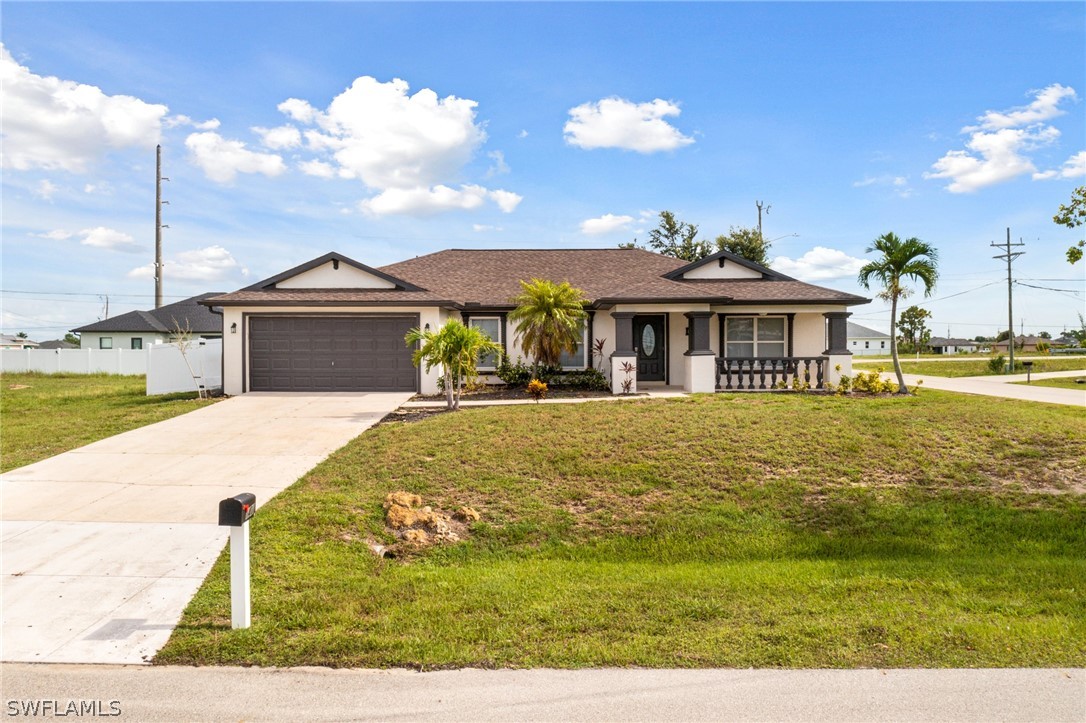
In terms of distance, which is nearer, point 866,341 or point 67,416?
point 67,416

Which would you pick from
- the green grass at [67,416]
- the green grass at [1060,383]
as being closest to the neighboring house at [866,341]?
the green grass at [1060,383]

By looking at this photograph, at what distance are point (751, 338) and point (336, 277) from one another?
507 inches

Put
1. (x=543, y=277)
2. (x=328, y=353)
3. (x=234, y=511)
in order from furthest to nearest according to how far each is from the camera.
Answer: (x=543, y=277) → (x=328, y=353) → (x=234, y=511)

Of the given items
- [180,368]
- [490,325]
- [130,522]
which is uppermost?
[490,325]

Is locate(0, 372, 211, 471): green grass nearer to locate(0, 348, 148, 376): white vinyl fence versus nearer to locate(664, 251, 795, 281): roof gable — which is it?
locate(0, 348, 148, 376): white vinyl fence

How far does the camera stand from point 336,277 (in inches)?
713

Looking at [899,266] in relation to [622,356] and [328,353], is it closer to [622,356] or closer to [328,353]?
[622,356]

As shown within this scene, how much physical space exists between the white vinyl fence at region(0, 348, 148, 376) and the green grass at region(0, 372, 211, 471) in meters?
9.11

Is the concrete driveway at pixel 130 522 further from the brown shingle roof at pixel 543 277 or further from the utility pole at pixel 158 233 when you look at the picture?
the utility pole at pixel 158 233

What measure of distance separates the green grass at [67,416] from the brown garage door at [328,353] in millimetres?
2205

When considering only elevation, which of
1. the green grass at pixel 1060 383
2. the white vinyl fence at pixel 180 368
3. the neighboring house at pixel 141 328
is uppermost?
the neighboring house at pixel 141 328

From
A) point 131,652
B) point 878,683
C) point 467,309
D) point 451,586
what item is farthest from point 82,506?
point 467,309

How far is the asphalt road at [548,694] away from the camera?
3562 millimetres

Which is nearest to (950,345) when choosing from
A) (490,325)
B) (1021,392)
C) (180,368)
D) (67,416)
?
(1021,392)
